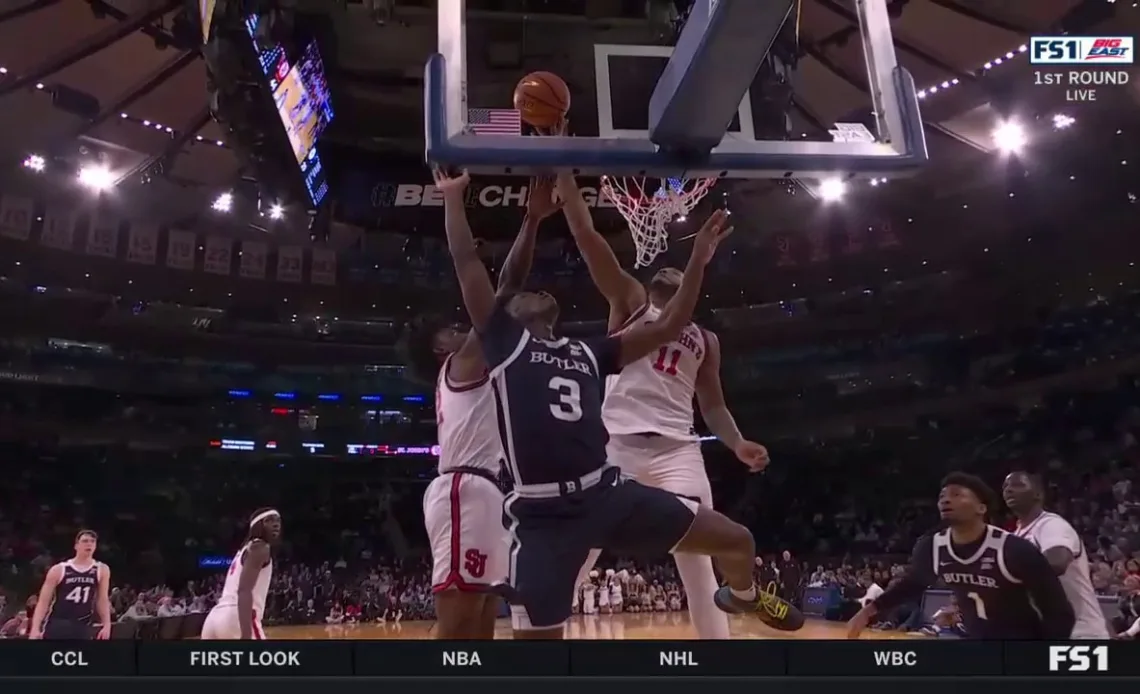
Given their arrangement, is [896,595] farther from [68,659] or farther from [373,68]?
[373,68]

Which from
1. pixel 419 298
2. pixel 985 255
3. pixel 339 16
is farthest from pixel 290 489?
pixel 985 255

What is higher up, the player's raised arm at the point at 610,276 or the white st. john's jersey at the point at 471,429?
the player's raised arm at the point at 610,276

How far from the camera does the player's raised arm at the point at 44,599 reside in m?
5.45

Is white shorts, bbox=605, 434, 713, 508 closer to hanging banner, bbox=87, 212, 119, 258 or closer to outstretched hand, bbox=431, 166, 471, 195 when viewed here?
outstretched hand, bbox=431, 166, 471, 195

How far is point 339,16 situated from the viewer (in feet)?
20.1

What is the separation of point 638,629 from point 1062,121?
5435mm

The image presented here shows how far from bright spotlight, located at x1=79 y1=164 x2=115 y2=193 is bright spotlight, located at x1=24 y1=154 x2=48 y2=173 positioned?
1.01 feet

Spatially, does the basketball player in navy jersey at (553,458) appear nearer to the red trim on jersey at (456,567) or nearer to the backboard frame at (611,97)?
the red trim on jersey at (456,567)

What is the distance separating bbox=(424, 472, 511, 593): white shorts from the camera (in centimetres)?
362

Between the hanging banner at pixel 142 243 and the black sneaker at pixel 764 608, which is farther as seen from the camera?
the hanging banner at pixel 142 243

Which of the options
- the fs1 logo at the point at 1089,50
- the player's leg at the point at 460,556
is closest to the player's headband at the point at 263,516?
the player's leg at the point at 460,556

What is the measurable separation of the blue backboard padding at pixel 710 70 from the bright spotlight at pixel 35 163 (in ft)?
21.7

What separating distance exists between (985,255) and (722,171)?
21.4 ft

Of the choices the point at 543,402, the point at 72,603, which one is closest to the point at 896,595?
the point at 543,402
